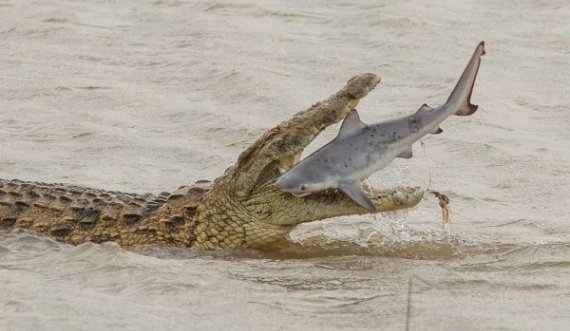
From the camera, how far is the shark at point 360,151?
639cm

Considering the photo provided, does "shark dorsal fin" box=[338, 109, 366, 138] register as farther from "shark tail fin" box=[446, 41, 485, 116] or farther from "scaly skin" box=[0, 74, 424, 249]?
"shark tail fin" box=[446, 41, 485, 116]

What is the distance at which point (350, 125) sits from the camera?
655 centimetres

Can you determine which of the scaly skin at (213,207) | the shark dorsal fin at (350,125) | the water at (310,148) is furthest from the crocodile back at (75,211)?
the shark dorsal fin at (350,125)

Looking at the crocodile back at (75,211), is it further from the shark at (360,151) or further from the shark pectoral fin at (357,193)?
the shark pectoral fin at (357,193)

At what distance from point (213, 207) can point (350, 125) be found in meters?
0.94

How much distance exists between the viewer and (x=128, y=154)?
9.07 m

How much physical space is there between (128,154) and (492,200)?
7.76 feet

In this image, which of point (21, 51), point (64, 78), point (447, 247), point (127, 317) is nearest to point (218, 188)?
point (447, 247)

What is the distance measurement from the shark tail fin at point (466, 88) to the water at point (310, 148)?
29.6 inches

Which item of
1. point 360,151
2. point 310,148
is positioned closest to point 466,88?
point 360,151

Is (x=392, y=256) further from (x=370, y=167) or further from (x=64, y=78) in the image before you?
(x=64, y=78)

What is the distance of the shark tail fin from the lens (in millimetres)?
6242

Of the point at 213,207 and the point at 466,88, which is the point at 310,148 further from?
the point at 466,88

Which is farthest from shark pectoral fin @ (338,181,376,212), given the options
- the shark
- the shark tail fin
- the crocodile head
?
the shark tail fin
